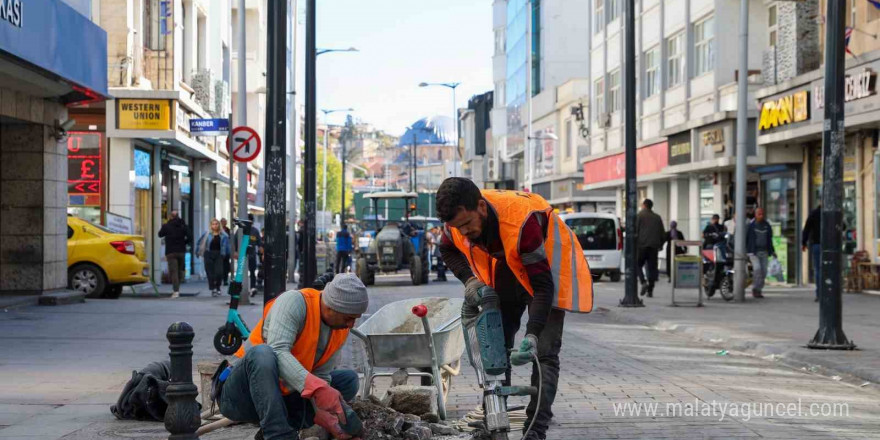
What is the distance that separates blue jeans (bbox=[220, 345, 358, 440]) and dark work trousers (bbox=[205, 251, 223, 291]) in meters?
20.2

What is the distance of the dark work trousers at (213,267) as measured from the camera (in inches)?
1027

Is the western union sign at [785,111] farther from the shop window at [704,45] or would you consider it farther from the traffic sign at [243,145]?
the traffic sign at [243,145]

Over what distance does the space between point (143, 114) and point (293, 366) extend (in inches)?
971

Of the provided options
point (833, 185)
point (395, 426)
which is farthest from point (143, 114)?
point (395, 426)

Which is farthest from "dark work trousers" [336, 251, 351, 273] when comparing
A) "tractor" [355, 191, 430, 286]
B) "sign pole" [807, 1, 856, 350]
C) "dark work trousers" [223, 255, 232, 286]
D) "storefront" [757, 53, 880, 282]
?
"sign pole" [807, 1, 856, 350]

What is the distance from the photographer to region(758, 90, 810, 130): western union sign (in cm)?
2566

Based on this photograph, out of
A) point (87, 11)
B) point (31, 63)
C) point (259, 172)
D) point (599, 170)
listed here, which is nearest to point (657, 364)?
point (31, 63)

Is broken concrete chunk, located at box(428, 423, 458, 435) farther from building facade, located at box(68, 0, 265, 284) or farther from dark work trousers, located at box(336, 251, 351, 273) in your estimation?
dark work trousers, located at box(336, 251, 351, 273)

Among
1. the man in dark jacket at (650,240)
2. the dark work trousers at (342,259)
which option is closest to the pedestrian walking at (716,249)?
the man in dark jacket at (650,240)

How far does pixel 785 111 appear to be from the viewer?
26.7 metres

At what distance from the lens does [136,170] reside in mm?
30547

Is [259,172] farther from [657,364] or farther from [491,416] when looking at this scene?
[491,416]

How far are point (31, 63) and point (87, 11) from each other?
17.0ft

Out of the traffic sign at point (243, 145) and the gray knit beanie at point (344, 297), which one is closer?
the gray knit beanie at point (344, 297)
